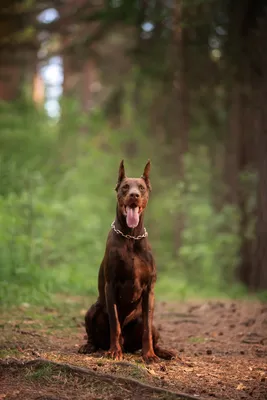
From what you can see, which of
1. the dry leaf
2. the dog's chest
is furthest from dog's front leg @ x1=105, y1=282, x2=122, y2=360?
the dry leaf

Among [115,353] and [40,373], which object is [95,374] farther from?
[115,353]

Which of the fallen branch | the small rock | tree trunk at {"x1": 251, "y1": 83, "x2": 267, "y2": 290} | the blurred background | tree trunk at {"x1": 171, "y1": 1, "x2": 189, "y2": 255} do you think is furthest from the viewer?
tree trunk at {"x1": 171, "y1": 1, "x2": 189, "y2": 255}

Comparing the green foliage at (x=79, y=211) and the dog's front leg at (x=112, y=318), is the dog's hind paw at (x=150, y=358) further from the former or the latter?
the green foliage at (x=79, y=211)

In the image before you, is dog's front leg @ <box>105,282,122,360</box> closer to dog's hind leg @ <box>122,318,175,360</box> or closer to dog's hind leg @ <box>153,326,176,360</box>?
dog's hind leg @ <box>122,318,175,360</box>

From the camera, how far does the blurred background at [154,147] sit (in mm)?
11664

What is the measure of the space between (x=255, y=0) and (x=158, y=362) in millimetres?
9900

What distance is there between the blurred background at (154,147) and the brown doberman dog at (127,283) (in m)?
3.16

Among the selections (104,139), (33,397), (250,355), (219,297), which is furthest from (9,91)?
(33,397)

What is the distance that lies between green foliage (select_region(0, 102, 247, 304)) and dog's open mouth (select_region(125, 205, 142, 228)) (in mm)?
3435

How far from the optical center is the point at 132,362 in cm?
586

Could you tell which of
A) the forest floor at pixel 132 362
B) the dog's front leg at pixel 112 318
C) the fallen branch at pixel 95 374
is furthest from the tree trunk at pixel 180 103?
the fallen branch at pixel 95 374

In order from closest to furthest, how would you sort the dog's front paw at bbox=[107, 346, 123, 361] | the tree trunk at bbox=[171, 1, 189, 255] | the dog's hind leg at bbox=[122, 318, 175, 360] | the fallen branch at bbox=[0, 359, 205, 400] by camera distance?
the fallen branch at bbox=[0, 359, 205, 400] < the dog's front paw at bbox=[107, 346, 123, 361] < the dog's hind leg at bbox=[122, 318, 175, 360] < the tree trunk at bbox=[171, 1, 189, 255]

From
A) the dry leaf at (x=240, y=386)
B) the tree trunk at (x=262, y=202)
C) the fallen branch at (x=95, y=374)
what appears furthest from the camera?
the tree trunk at (x=262, y=202)

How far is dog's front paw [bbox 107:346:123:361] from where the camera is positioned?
5.92m
